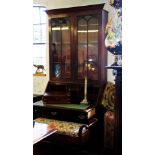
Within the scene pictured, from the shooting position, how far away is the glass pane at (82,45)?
3434 millimetres

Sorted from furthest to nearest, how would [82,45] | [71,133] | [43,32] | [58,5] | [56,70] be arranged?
[43,32] < [58,5] < [56,70] < [82,45] < [71,133]

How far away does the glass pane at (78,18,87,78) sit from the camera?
3434mm

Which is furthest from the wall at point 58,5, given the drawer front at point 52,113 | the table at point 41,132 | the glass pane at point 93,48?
the table at point 41,132

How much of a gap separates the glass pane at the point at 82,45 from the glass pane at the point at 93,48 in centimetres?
7

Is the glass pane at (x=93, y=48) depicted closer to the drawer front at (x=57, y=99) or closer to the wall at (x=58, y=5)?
the wall at (x=58, y=5)

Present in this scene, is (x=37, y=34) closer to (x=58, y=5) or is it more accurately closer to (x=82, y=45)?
(x=58, y=5)

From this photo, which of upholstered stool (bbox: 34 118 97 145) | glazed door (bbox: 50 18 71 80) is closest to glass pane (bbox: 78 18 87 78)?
glazed door (bbox: 50 18 71 80)

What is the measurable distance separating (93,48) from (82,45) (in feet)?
0.61

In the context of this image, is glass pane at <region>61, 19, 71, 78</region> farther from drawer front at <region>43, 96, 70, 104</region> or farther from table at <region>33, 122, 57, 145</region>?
table at <region>33, 122, 57, 145</region>

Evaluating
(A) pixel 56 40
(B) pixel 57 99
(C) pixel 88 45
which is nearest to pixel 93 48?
(C) pixel 88 45

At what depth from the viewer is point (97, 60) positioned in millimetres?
3365

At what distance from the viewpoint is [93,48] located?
3.40 metres

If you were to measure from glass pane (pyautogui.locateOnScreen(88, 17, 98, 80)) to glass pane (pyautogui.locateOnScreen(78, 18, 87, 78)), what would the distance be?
7cm

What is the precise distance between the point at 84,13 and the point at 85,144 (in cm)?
188
